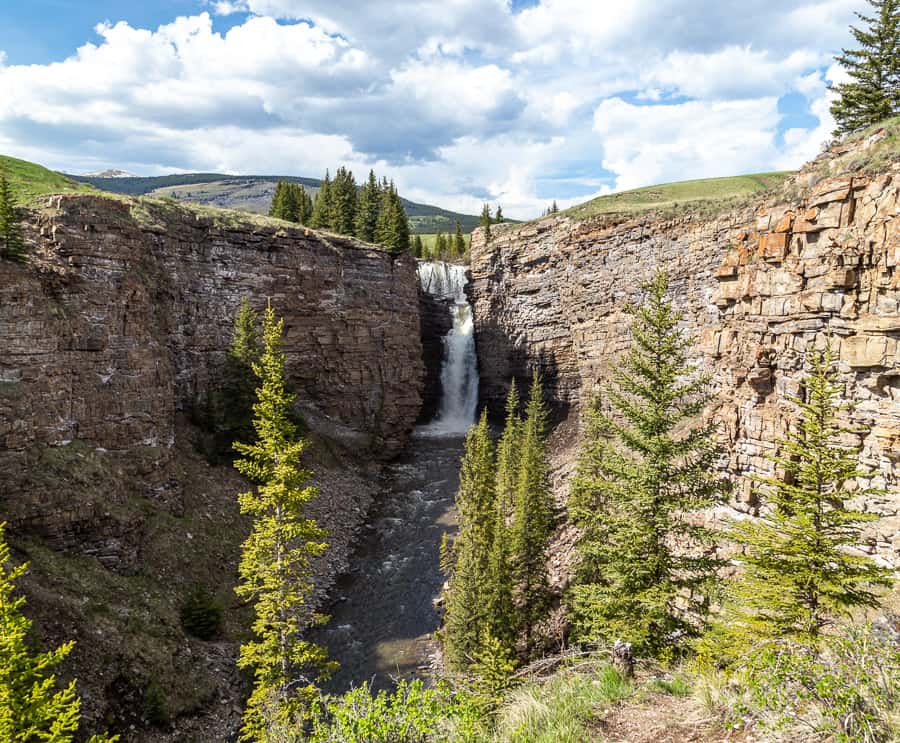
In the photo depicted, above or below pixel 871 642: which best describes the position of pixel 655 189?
above

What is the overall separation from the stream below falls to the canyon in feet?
1.01

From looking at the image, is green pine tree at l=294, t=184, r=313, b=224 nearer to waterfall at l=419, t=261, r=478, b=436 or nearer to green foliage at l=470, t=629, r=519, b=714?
waterfall at l=419, t=261, r=478, b=436

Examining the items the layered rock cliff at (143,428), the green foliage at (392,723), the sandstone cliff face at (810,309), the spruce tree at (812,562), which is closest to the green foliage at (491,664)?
the spruce tree at (812,562)

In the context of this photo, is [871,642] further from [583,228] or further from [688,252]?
[583,228]

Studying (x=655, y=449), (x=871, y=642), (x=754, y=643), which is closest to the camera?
(x=871, y=642)

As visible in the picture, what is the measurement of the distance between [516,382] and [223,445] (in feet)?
117

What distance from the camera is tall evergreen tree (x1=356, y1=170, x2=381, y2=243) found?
2739 inches

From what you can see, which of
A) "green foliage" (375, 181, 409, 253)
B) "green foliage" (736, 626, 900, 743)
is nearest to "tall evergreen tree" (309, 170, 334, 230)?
"green foliage" (375, 181, 409, 253)

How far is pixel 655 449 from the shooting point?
14.9 m

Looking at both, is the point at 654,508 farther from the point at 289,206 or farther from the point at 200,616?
the point at 289,206

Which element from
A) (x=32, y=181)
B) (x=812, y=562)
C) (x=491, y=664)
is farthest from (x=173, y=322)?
(x=812, y=562)

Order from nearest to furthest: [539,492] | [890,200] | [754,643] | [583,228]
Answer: [754,643], [890,200], [539,492], [583,228]

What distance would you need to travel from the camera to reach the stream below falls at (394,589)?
26516mm

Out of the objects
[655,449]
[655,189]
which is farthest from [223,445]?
[655,189]
